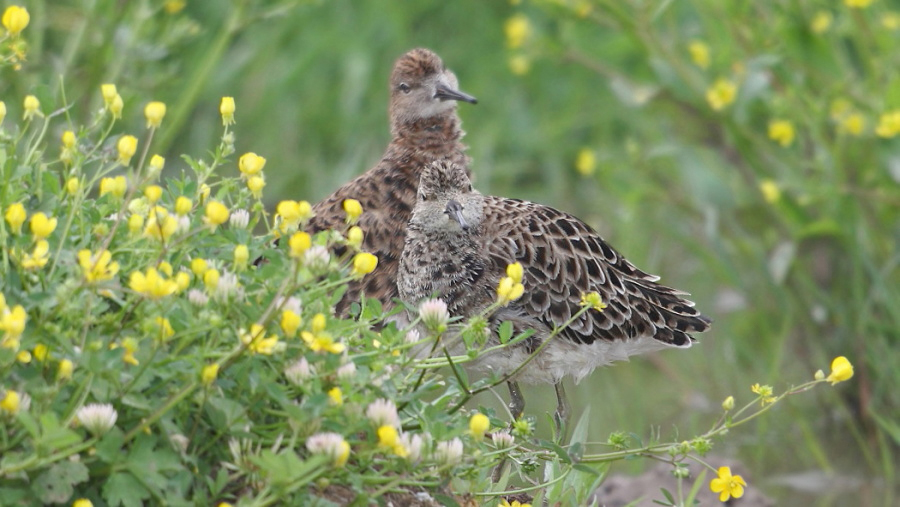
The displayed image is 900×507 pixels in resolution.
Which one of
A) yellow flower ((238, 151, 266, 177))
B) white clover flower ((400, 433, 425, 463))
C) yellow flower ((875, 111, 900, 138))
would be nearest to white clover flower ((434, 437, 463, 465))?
white clover flower ((400, 433, 425, 463))

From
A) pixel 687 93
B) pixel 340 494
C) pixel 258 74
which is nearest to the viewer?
pixel 340 494

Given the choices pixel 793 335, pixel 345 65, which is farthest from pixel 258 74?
pixel 793 335

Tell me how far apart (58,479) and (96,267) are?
0.37 m

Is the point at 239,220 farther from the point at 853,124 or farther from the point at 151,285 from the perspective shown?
the point at 853,124

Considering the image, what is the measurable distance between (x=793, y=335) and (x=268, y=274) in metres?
4.15

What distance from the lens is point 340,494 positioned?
113 inches

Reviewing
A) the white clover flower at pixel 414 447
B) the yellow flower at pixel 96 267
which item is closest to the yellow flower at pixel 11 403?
the yellow flower at pixel 96 267

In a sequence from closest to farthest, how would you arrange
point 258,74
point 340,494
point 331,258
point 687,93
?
point 331,258 → point 340,494 → point 687,93 → point 258,74

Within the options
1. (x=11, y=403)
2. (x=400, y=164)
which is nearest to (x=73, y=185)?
(x=11, y=403)

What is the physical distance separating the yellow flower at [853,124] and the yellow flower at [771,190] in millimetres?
367

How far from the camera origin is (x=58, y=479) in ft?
7.64

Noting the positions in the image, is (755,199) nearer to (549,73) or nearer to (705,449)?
(549,73)

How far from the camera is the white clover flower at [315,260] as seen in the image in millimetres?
2439

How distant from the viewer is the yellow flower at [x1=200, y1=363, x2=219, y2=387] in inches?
91.4
